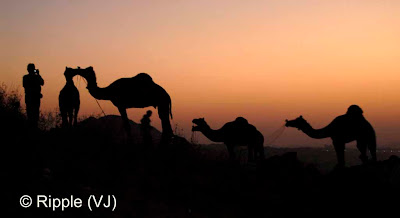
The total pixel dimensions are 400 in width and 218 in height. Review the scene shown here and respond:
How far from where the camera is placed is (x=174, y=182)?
1376cm

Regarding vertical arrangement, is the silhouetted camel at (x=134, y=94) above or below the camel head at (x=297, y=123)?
above

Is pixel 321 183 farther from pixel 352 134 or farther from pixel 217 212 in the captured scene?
pixel 217 212

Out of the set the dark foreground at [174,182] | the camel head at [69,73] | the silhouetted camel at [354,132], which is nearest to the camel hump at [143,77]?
the camel head at [69,73]

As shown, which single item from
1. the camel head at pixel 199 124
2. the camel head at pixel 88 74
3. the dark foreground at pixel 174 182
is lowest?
the dark foreground at pixel 174 182

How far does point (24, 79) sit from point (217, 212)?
9.02 m

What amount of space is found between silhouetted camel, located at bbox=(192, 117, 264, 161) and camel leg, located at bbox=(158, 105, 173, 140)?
2.21 meters

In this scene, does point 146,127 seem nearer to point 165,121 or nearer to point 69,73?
point 165,121

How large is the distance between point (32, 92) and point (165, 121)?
192 inches

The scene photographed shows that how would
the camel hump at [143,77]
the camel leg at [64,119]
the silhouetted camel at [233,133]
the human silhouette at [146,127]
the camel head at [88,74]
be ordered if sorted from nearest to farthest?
the human silhouette at [146,127], the camel hump at [143,77], the camel leg at [64,119], the camel head at [88,74], the silhouetted camel at [233,133]

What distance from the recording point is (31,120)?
16.8 meters

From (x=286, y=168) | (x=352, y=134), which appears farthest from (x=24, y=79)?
(x=352, y=134)

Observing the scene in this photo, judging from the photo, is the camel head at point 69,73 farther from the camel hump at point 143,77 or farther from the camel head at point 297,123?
the camel head at point 297,123

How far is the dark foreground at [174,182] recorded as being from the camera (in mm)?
11188

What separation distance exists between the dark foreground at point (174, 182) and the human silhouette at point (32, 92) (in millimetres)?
1021
